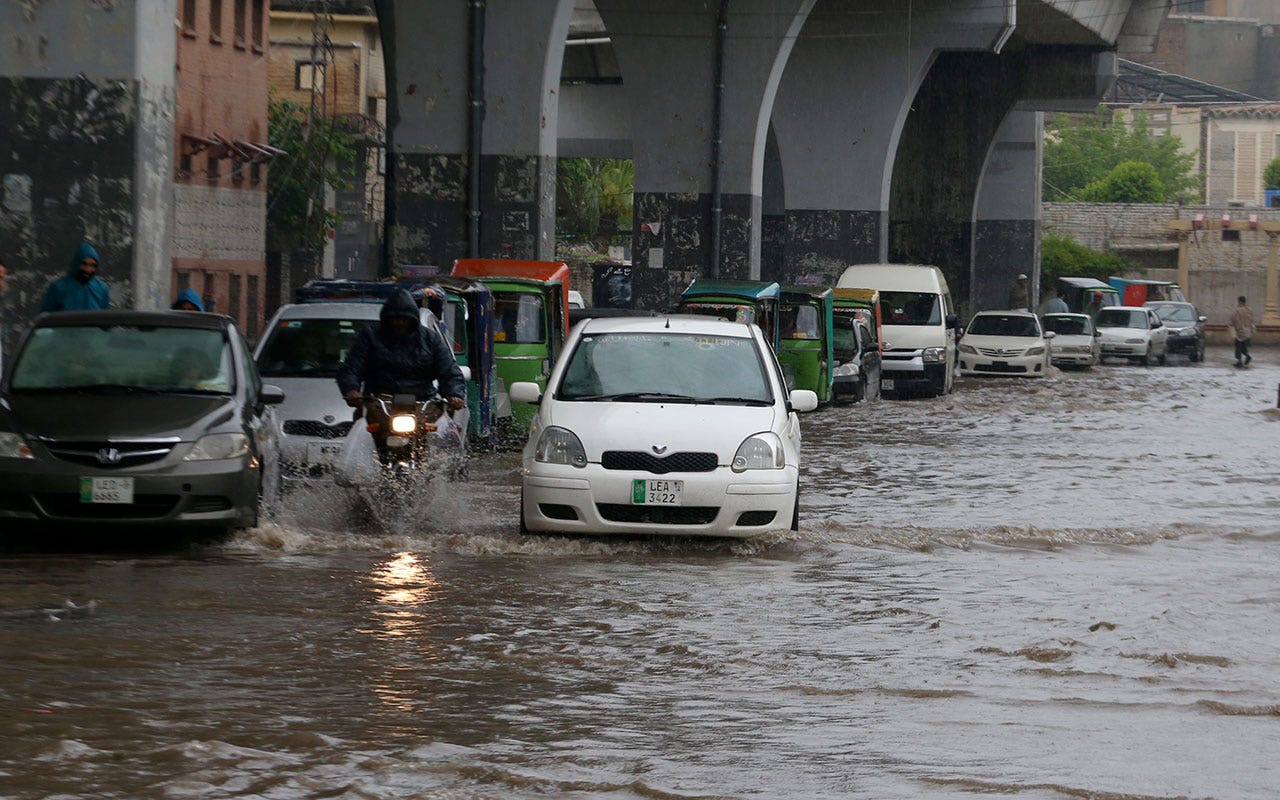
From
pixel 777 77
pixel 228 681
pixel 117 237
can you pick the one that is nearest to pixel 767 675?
pixel 228 681

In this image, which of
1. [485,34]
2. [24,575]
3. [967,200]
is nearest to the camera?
[24,575]

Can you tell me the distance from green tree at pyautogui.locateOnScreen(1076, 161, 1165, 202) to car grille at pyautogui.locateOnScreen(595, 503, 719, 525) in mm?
105792

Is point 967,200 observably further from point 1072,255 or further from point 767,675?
point 767,675

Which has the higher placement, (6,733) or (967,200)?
(967,200)

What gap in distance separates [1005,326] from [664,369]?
104 ft

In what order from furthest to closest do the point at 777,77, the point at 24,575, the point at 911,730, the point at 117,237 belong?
the point at 777,77 < the point at 117,237 < the point at 24,575 < the point at 911,730

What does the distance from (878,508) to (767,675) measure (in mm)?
8164

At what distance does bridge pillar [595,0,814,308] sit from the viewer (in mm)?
35500

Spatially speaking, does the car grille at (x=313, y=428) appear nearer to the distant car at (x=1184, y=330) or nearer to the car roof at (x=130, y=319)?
the car roof at (x=130, y=319)

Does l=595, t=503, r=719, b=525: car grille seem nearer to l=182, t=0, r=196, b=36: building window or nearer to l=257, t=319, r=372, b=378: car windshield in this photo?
l=257, t=319, r=372, b=378: car windshield

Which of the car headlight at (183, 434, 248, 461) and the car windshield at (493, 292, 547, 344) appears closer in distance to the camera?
the car headlight at (183, 434, 248, 461)

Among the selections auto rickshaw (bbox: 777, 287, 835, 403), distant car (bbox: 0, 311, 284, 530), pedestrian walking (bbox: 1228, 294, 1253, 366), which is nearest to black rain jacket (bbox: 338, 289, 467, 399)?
distant car (bbox: 0, 311, 284, 530)

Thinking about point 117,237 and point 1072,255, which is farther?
point 1072,255

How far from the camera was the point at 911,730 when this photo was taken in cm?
748
